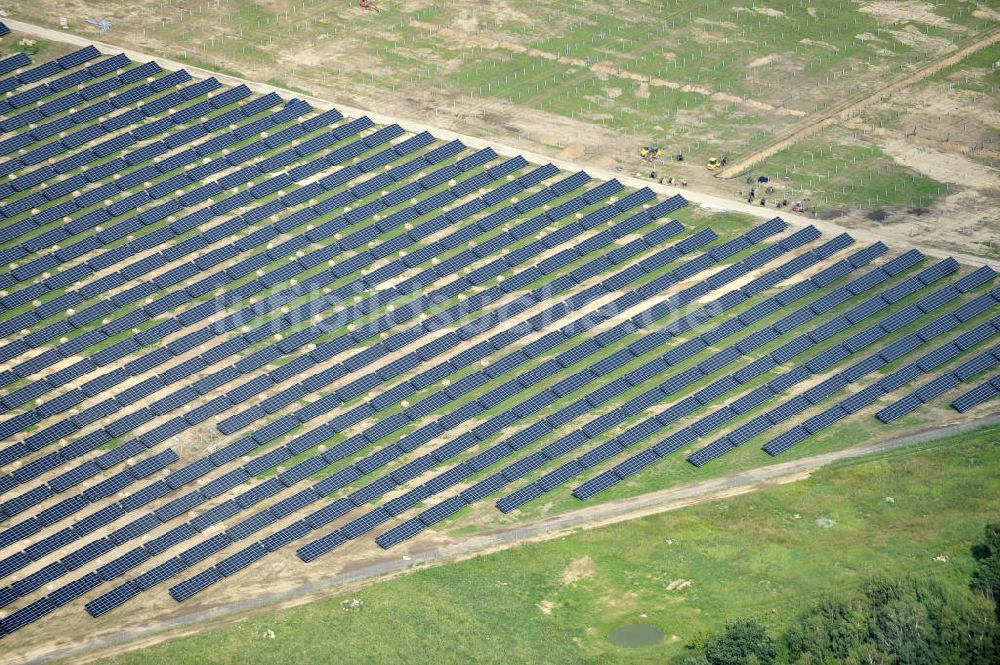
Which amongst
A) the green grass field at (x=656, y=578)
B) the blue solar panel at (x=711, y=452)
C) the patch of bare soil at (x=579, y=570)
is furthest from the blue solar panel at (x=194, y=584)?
the blue solar panel at (x=711, y=452)

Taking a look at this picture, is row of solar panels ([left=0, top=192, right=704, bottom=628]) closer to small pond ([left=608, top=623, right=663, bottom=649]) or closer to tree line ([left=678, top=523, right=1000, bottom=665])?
small pond ([left=608, top=623, right=663, bottom=649])

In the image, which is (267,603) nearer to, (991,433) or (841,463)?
(841,463)

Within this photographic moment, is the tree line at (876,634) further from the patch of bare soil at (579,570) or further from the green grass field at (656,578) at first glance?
the patch of bare soil at (579,570)

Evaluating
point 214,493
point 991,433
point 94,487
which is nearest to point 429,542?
point 214,493

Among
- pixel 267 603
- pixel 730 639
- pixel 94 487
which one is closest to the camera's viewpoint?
pixel 730 639

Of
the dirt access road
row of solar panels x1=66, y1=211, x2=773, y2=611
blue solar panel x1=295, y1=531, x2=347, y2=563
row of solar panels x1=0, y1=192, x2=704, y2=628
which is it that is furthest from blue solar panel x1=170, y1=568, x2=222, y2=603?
row of solar panels x1=0, y1=192, x2=704, y2=628

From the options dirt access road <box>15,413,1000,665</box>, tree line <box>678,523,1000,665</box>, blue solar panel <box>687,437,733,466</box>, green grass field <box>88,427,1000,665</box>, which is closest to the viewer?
tree line <box>678,523,1000,665</box>
